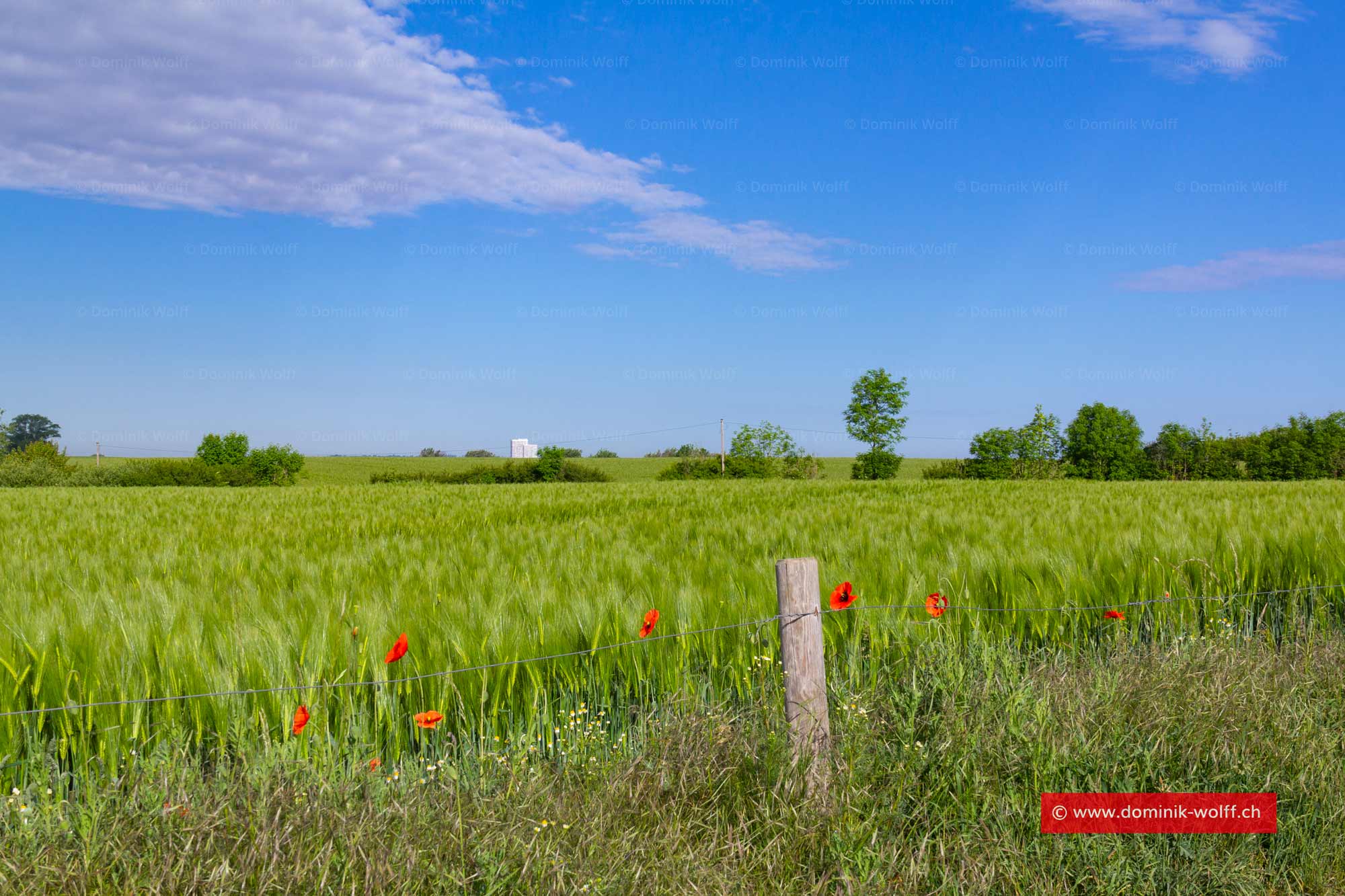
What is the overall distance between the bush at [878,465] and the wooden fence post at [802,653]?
1668 inches

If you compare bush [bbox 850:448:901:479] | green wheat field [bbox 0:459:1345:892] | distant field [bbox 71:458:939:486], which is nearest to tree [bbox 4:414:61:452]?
distant field [bbox 71:458:939:486]

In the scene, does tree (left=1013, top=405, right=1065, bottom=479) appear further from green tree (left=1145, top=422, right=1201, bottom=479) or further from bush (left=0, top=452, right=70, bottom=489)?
bush (left=0, top=452, right=70, bottom=489)

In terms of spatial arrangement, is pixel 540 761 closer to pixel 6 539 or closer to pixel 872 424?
pixel 6 539

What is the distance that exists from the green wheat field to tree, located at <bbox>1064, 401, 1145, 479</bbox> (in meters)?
44.4

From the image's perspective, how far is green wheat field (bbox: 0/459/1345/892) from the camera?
2062 millimetres

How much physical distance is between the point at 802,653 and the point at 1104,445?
48661 mm

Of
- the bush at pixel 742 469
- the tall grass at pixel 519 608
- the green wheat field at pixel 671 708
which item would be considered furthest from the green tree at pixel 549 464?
the green wheat field at pixel 671 708

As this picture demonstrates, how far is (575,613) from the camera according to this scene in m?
3.12

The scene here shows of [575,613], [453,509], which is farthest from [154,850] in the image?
[453,509]

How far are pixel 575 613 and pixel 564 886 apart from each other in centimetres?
132

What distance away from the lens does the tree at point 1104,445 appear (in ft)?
145

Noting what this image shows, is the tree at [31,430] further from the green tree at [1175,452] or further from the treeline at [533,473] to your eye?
the green tree at [1175,452]

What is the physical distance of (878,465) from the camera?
145 feet

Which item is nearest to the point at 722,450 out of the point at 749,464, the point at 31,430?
the point at 749,464
